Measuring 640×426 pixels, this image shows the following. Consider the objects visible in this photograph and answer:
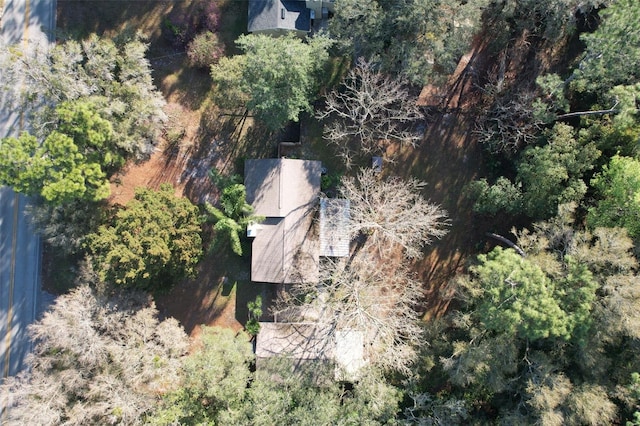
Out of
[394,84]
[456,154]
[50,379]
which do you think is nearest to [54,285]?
[50,379]

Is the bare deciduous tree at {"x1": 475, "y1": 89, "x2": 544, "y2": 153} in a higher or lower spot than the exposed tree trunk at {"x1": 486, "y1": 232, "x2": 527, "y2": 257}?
higher

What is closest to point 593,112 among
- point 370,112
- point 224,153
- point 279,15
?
point 370,112

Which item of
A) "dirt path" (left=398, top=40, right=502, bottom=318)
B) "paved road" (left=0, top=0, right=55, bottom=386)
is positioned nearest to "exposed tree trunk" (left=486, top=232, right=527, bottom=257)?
"dirt path" (left=398, top=40, right=502, bottom=318)

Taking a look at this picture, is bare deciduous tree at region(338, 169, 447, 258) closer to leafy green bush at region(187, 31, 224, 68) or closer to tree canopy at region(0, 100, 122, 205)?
leafy green bush at region(187, 31, 224, 68)

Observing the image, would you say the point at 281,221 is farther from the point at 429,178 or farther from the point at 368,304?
the point at 429,178

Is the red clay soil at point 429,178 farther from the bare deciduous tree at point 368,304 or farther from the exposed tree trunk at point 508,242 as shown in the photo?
the bare deciduous tree at point 368,304

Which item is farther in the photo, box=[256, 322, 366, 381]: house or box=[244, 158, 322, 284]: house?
box=[244, 158, 322, 284]: house

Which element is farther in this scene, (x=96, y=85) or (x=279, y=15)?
(x=279, y=15)

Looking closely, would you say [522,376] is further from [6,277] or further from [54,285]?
[6,277]
